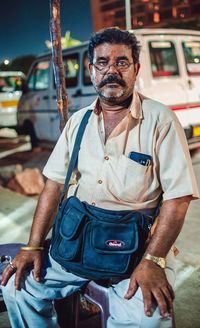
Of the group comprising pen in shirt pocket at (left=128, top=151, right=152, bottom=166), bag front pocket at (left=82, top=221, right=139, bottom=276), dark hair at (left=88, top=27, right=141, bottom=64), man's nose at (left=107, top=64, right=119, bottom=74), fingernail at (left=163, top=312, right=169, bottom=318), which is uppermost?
dark hair at (left=88, top=27, right=141, bottom=64)

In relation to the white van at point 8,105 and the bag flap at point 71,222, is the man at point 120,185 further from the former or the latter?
the white van at point 8,105

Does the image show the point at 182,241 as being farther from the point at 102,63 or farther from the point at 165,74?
the point at 165,74

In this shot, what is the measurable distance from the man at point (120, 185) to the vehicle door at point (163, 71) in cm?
355

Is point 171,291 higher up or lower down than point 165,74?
lower down

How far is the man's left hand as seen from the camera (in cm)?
166

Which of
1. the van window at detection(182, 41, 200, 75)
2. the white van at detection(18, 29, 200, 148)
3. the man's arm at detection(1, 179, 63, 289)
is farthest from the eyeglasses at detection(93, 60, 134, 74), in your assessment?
the van window at detection(182, 41, 200, 75)

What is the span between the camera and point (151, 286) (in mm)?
1713

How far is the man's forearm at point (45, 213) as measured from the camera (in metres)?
2.28

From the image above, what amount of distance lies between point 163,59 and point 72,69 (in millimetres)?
1867

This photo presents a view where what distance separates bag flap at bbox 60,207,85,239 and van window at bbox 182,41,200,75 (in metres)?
4.87

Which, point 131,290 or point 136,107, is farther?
point 136,107

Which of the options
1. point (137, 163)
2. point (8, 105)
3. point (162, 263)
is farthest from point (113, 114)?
point (8, 105)

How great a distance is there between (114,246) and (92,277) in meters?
0.22

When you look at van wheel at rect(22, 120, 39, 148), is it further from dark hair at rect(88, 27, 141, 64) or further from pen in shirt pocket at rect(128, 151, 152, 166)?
pen in shirt pocket at rect(128, 151, 152, 166)
